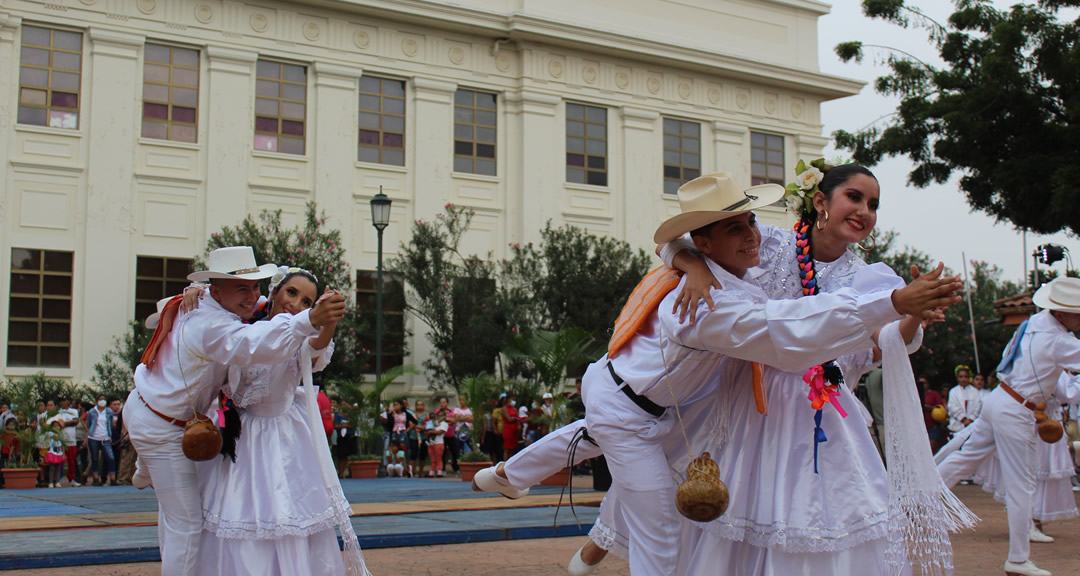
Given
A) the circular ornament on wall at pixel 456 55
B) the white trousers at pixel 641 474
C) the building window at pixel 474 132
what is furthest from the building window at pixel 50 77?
the white trousers at pixel 641 474

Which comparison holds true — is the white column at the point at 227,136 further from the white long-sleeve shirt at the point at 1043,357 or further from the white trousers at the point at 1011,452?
the white long-sleeve shirt at the point at 1043,357

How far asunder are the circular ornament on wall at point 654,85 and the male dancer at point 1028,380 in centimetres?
2749

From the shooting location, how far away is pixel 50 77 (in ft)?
89.4

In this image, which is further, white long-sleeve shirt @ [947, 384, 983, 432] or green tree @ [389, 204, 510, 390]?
green tree @ [389, 204, 510, 390]

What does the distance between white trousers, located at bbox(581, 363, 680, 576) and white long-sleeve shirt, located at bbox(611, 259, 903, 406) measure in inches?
13.0

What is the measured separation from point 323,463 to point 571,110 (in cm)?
2924

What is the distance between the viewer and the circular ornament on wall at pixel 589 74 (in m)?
34.4

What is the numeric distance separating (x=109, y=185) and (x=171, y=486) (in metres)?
23.9

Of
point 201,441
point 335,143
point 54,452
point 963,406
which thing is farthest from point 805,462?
point 335,143

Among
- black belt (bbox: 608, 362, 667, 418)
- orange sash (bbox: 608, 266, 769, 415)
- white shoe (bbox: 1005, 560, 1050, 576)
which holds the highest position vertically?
orange sash (bbox: 608, 266, 769, 415)

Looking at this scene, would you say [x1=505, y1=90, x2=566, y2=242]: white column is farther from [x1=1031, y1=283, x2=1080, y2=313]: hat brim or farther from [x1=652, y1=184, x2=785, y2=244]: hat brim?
[x1=652, y1=184, x2=785, y2=244]: hat brim

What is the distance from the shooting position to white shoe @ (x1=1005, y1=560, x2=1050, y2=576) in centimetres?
775

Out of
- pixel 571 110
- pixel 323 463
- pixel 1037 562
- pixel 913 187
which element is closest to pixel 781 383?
pixel 323 463

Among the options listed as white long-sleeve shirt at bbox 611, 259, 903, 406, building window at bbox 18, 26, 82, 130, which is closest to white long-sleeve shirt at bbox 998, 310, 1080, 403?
white long-sleeve shirt at bbox 611, 259, 903, 406
